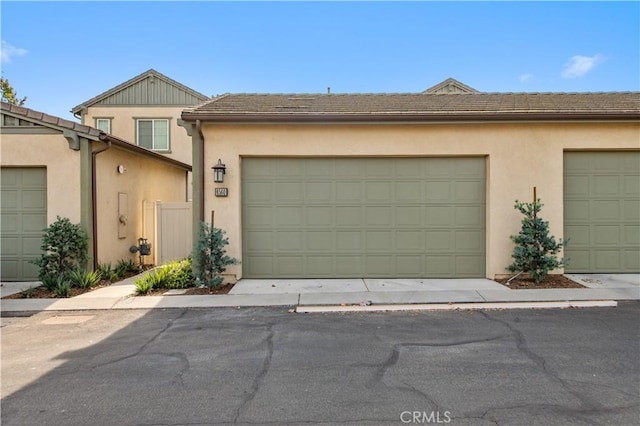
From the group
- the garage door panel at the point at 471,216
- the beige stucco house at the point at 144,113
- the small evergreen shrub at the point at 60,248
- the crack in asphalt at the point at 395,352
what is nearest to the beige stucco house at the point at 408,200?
the garage door panel at the point at 471,216

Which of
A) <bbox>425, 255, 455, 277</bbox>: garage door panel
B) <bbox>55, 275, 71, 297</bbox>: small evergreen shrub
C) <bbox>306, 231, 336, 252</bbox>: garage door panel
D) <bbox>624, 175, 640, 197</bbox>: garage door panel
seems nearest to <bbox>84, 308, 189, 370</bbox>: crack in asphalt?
<bbox>55, 275, 71, 297</bbox>: small evergreen shrub

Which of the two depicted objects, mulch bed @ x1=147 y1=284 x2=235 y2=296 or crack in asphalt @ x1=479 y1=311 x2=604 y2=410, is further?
mulch bed @ x1=147 y1=284 x2=235 y2=296

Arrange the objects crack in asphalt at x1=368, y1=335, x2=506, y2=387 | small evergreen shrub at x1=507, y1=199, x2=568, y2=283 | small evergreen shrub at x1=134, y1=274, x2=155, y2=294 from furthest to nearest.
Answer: small evergreen shrub at x1=507, y1=199, x2=568, y2=283, small evergreen shrub at x1=134, y1=274, x2=155, y2=294, crack in asphalt at x1=368, y1=335, x2=506, y2=387

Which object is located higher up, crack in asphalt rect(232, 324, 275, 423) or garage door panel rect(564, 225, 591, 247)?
garage door panel rect(564, 225, 591, 247)

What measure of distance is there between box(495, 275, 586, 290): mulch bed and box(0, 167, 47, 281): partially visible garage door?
10.1m

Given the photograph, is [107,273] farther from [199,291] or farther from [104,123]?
[104,123]

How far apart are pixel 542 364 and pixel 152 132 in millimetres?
16771

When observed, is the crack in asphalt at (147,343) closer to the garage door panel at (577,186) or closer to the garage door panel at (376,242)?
the garage door panel at (376,242)

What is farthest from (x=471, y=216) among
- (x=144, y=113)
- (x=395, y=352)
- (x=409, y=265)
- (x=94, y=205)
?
(x=144, y=113)

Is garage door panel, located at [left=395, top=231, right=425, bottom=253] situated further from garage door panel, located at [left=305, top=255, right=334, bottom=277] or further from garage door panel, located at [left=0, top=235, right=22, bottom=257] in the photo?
garage door panel, located at [left=0, top=235, right=22, bottom=257]

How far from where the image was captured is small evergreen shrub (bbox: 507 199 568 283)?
291 inches

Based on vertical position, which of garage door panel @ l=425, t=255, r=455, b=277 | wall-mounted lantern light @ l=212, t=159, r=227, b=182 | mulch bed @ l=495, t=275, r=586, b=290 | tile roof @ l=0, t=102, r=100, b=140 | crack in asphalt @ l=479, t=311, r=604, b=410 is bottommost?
crack in asphalt @ l=479, t=311, r=604, b=410

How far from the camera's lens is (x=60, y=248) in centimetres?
749

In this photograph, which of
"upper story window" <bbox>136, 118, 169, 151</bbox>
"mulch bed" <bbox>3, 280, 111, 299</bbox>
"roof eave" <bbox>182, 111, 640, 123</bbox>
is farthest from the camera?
"upper story window" <bbox>136, 118, 169, 151</bbox>
